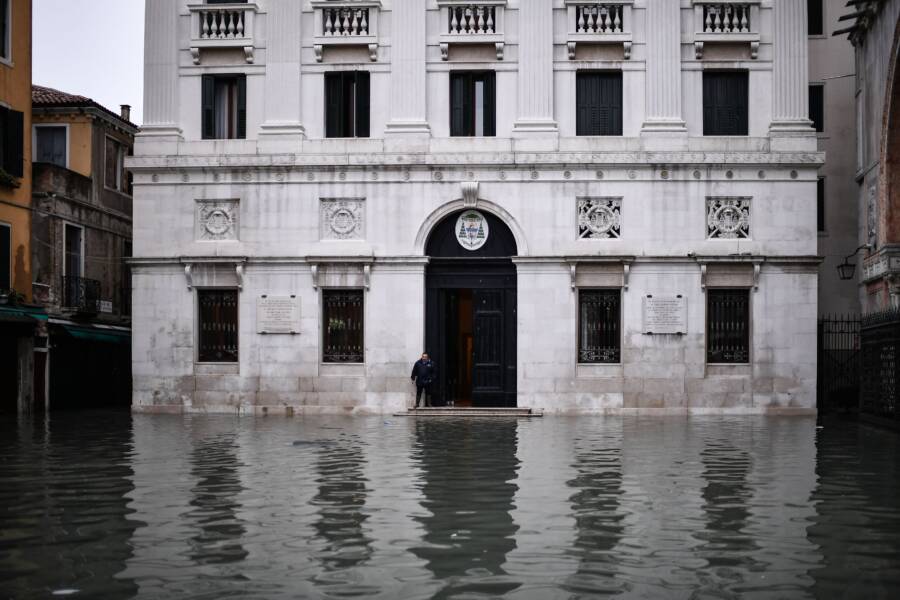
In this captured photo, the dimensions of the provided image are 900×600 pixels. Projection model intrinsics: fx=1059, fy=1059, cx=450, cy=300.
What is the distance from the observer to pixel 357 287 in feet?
92.8

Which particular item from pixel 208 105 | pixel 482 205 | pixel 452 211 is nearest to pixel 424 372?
pixel 452 211

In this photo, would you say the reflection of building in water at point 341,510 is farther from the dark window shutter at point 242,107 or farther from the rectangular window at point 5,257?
the rectangular window at point 5,257

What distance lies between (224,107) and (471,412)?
10873 mm

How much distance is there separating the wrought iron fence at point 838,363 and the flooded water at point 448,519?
37.1ft

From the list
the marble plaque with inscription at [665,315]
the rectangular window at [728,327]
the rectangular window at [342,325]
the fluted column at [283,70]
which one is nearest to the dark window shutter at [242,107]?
the fluted column at [283,70]

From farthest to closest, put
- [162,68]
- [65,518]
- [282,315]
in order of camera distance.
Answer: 1. [162,68]
2. [282,315]
3. [65,518]

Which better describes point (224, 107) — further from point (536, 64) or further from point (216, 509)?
point (216, 509)

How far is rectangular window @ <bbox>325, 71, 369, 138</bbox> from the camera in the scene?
2878cm

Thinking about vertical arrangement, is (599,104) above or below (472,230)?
above

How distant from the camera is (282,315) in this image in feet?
93.0

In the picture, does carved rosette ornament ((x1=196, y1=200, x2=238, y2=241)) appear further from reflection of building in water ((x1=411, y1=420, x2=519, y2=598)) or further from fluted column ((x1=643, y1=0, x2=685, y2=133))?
fluted column ((x1=643, y1=0, x2=685, y2=133))

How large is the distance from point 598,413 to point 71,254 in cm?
1732

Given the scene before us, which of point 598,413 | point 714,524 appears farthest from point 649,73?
point 714,524

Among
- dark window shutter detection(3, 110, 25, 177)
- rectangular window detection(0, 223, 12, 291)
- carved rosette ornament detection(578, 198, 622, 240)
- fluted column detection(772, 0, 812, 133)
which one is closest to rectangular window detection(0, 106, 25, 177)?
dark window shutter detection(3, 110, 25, 177)
